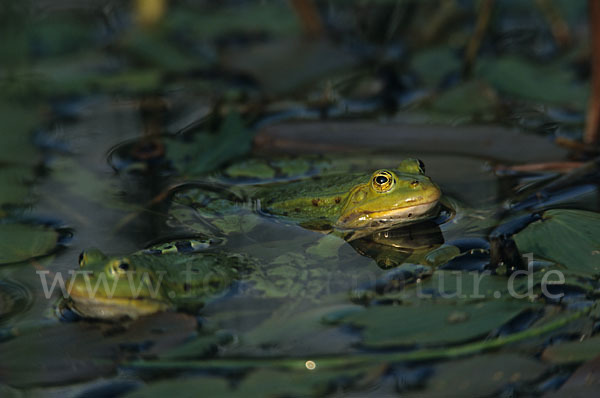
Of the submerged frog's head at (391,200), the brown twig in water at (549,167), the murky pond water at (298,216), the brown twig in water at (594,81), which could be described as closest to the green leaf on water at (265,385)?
the murky pond water at (298,216)

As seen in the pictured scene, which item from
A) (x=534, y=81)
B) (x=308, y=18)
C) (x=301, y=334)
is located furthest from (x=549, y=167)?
(x=308, y=18)

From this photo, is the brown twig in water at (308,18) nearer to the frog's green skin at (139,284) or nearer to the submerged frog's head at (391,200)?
the submerged frog's head at (391,200)

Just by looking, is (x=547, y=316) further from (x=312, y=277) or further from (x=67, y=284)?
(x=67, y=284)

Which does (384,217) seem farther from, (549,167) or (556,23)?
(556,23)

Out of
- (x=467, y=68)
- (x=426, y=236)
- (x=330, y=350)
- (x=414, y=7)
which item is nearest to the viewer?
(x=330, y=350)

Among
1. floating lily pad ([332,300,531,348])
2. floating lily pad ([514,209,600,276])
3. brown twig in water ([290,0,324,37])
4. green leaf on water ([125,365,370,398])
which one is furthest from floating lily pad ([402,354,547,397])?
brown twig in water ([290,0,324,37])

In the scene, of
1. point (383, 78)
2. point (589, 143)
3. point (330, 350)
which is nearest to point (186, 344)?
point (330, 350)
